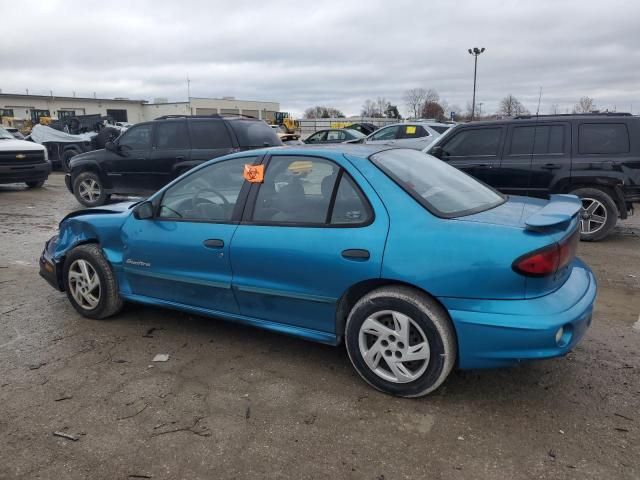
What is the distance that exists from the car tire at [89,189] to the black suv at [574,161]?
7.22 metres

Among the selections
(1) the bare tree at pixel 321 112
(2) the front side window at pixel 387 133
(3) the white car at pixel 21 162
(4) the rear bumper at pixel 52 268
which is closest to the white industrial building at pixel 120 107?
(1) the bare tree at pixel 321 112

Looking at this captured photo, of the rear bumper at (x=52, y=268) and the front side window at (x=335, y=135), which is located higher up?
the front side window at (x=335, y=135)

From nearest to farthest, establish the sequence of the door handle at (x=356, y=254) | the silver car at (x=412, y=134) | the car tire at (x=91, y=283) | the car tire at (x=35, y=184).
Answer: the door handle at (x=356, y=254) → the car tire at (x=91, y=283) → the car tire at (x=35, y=184) → the silver car at (x=412, y=134)

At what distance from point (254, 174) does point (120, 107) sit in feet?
246

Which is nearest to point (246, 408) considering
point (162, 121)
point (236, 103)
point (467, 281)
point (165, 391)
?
point (165, 391)

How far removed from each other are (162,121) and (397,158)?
7.30 meters

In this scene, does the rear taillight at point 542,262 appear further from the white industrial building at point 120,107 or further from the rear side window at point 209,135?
the white industrial building at point 120,107

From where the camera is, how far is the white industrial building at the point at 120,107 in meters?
61.0

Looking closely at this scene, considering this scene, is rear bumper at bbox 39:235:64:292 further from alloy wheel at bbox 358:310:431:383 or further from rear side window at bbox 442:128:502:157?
rear side window at bbox 442:128:502:157

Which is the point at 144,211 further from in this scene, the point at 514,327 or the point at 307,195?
the point at 514,327

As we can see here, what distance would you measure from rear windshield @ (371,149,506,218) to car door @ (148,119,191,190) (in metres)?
6.50

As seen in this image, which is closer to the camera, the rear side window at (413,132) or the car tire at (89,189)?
the car tire at (89,189)

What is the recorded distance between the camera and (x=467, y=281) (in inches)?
113

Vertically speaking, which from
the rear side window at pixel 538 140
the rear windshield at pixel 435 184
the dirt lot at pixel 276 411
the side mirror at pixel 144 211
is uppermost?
the rear side window at pixel 538 140
